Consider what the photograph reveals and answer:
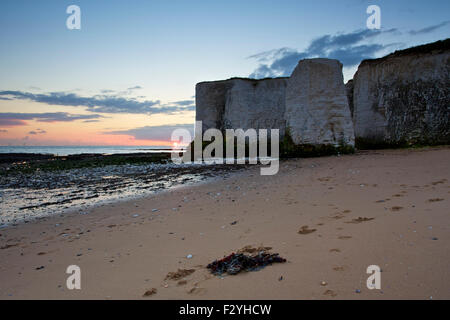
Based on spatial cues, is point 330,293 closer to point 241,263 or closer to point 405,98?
point 241,263

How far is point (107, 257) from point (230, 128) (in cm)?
2912

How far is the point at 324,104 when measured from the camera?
13.9m

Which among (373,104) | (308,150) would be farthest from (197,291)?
(373,104)

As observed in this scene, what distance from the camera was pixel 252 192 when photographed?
6586 millimetres

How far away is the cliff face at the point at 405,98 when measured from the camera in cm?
1449

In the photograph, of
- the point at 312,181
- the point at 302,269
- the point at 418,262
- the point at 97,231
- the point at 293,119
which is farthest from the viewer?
the point at 293,119

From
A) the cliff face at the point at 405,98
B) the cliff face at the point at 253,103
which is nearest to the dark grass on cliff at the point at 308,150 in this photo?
the cliff face at the point at 405,98

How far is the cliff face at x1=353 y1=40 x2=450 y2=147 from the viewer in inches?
571

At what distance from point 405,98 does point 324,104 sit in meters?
5.60

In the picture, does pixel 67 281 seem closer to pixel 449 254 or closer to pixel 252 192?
pixel 449 254

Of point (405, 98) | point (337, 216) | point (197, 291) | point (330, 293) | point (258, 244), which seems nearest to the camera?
point (330, 293)

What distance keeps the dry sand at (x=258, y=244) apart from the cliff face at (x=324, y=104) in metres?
8.27

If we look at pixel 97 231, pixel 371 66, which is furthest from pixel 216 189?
pixel 371 66

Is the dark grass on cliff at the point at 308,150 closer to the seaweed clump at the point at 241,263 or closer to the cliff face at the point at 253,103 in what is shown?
the seaweed clump at the point at 241,263
